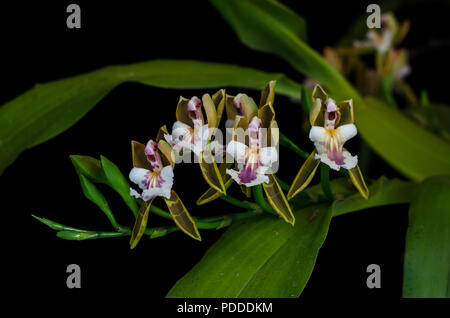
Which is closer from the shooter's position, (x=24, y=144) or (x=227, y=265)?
(x=227, y=265)

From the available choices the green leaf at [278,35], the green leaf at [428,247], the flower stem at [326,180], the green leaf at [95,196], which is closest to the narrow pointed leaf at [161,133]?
the green leaf at [95,196]

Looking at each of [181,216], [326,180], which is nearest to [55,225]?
[181,216]

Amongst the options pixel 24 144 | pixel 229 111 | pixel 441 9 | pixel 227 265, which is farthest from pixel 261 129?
pixel 441 9

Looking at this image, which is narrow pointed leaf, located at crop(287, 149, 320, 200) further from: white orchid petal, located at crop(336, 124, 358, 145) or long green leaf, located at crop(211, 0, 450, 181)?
long green leaf, located at crop(211, 0, 450, 181)

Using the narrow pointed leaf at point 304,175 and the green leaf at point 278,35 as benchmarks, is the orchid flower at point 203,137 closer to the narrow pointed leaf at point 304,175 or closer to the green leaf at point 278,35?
the narrow pointed leaf at point 304,175

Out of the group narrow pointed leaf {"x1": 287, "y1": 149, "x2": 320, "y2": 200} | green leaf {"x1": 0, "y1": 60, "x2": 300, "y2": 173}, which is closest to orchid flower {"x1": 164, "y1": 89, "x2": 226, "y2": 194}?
narrow pointed leaf {"x1": 287, "y1": 149, "x2": 320, "y2": 200}

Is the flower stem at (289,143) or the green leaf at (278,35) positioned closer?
the flower stem at (289,143)

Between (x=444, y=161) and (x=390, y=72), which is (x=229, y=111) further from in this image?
(x=390, y=72)
